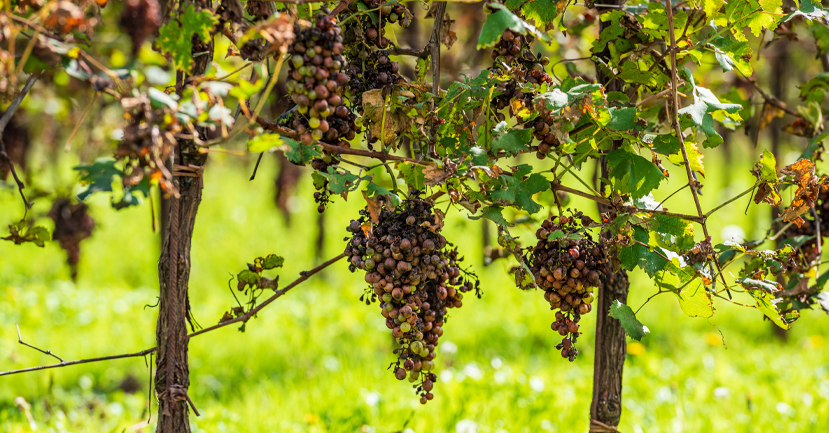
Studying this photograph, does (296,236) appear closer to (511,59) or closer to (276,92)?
(276,92)

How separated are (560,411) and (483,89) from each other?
1874 mm

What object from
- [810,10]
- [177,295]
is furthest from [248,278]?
[810,10]

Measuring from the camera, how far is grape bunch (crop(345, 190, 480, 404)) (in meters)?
1.33

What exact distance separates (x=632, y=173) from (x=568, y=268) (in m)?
0.29

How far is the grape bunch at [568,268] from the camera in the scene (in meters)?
1.40

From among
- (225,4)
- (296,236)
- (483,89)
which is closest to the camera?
(225,4)

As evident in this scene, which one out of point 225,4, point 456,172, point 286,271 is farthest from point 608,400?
point 286,271

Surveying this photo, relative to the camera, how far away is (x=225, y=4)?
4.06 ft

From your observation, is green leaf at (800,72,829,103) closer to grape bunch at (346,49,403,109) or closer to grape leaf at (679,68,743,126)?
grape leaf at (679,68,743,126)

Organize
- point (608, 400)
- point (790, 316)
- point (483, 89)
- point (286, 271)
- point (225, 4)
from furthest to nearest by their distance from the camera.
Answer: point (286, 271)
point (608, 400)
point (790, 316)
point (483, 89)
point (225, 4)

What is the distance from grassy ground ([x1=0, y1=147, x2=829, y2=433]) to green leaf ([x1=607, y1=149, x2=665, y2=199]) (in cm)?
99

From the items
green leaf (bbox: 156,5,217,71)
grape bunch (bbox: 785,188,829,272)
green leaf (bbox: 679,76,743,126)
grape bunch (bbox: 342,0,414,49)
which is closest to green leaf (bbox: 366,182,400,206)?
grape bunch (bbox: 342,0,414,49)

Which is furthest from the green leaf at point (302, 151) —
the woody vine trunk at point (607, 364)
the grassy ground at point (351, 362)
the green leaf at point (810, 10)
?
the green leaf at point (810, 10)

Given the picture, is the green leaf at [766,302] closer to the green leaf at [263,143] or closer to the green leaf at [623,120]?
the green leaf at [623,120]
